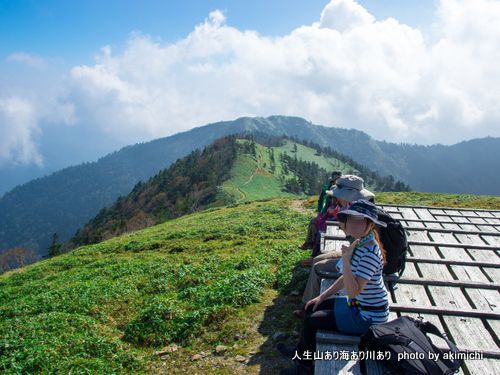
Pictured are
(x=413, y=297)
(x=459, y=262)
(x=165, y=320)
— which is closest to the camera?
(x=413, y=297)

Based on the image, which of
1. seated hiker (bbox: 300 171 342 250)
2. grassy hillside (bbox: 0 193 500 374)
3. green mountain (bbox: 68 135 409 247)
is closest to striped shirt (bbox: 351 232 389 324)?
grassy hillside (bbox: 0 193 500 374)

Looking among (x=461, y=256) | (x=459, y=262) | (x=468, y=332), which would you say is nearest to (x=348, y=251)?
(x=468, y=332)

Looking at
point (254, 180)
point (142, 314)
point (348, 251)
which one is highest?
point (254, 180)

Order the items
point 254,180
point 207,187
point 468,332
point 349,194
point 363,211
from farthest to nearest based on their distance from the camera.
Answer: point 254,180 < point 207,187 < point 349,194 < point 468,332 < point 363,211

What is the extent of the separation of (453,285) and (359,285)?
2835mm

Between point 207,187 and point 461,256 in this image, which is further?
point 207,187

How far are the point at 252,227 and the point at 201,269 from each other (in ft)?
38.6

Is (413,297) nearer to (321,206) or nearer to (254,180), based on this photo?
(321,206)

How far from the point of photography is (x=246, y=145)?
199125 millimetres

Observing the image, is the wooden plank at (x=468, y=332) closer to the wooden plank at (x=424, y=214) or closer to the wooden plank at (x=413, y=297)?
the wooden plank at (x=413, y=297)

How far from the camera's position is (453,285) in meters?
7.77

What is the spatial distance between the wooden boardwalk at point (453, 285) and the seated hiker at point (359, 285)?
0.30 metres

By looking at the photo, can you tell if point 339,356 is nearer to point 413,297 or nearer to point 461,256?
point 413,297

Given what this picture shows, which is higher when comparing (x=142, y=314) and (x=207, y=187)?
(x=207, y=187)
